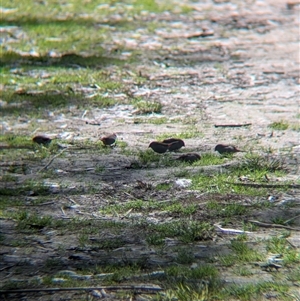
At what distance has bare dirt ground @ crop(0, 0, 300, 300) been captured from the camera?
364 cm

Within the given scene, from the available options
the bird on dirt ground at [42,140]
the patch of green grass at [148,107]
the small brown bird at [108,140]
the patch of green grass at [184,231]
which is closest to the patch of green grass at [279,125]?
the patch of green grass at [148,107]

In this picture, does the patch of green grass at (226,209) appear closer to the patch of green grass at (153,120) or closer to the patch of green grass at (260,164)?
the patch of green grass at (260,164)

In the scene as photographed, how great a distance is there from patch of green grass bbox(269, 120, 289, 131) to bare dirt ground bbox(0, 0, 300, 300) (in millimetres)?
42

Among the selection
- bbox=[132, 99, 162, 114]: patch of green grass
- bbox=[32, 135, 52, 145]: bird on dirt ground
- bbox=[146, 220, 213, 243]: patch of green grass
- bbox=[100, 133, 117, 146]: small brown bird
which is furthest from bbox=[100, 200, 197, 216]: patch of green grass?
bbox=[132, 99, 162, 114]: patch of green grass

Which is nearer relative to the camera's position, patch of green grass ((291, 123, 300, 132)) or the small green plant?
patch of green grass ((291, 123, 300, 132))

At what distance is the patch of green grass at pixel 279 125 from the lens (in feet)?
18.1

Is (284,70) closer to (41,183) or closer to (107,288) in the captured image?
(41,183)

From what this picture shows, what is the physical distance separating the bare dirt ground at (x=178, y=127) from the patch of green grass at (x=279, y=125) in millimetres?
42

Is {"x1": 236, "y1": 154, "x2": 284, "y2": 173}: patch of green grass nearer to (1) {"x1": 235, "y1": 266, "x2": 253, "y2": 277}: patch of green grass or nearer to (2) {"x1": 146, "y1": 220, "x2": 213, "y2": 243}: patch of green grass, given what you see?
(2) {"x1": 146, "y1": 220, "x2": 213, "y2": 243}: patch of green grass

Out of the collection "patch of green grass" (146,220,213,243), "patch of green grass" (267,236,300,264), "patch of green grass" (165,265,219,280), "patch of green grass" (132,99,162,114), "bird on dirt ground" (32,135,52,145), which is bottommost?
"patch of green grass" (132,99,162,114)

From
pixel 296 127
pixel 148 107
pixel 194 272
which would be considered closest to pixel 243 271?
pixel 194 272

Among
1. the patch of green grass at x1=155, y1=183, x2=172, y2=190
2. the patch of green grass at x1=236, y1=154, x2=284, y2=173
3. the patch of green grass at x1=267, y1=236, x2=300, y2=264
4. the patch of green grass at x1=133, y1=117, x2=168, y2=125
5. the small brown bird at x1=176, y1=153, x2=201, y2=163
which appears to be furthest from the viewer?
the patch of green grass at x1=133, y1=117, x2=168, y2=125

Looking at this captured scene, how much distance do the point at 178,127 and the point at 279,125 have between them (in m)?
0.78

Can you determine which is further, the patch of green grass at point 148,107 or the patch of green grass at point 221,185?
the patch of green grass at point 148,107
